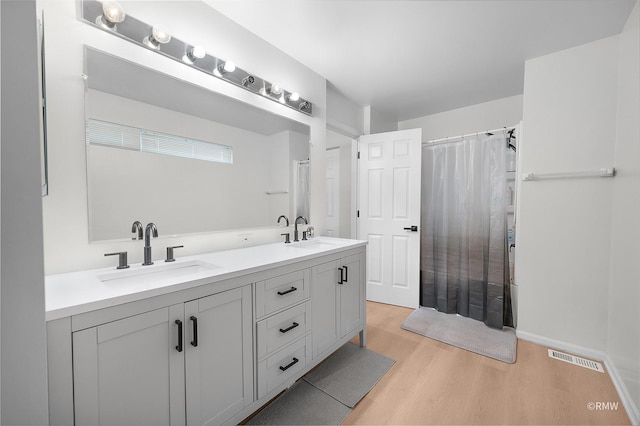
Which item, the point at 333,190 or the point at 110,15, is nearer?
the point at 110,15

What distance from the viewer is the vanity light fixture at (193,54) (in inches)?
61.8

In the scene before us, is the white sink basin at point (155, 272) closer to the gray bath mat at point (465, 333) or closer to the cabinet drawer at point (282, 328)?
the cabinet drawer at point (282, 328)

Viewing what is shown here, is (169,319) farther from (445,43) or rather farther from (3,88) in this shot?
(445,43)

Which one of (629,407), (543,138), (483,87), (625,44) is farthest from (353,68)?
(629,407)

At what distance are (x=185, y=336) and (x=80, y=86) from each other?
1.26 metres

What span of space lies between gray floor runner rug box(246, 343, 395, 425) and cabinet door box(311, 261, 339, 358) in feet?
0.71

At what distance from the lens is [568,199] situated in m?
2.13

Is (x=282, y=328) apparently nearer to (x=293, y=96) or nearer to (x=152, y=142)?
(x=152, y=142)

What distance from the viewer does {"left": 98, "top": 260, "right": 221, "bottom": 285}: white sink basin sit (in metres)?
1.22

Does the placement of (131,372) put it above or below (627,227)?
below

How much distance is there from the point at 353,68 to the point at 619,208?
231 cm

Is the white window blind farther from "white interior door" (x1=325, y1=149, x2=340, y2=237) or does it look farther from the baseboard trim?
the baseboard trim

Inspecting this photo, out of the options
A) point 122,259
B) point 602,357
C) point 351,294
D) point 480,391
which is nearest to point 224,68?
point 122,259

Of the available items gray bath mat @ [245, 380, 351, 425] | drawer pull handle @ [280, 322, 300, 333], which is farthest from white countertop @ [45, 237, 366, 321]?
gray bath mat @ [245, 380, 351, 425]
